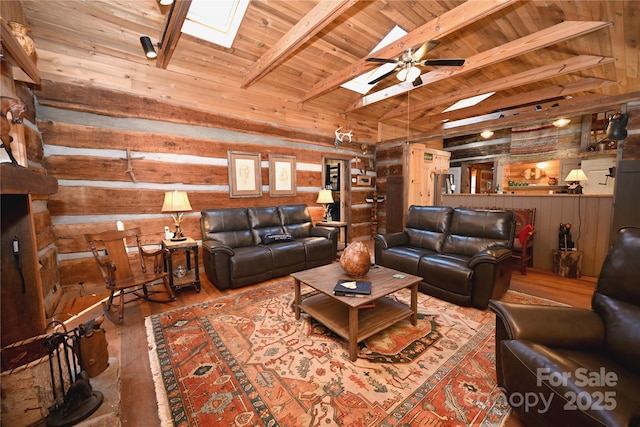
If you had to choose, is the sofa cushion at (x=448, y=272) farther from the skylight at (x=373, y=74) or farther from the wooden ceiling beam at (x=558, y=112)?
the wooden ceiling beam at (x=558, y=112)

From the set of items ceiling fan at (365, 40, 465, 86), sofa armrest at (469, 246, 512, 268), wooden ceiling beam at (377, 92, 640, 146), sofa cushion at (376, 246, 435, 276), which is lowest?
sofa cushion at (376, 246, 435, 276)

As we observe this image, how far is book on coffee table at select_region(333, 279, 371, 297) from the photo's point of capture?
78.7 inches

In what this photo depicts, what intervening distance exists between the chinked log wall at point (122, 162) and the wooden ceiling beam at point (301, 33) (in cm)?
103

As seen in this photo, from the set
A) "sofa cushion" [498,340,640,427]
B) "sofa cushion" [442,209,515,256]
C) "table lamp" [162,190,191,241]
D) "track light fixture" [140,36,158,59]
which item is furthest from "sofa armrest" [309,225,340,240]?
"track light fixture" [140,36,158,59]

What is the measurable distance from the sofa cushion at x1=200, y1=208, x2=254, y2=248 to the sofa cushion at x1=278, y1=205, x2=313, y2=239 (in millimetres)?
674

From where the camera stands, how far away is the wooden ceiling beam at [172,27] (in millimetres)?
2256

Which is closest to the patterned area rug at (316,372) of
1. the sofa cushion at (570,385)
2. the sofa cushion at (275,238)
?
the sofa cushion at (570,385)

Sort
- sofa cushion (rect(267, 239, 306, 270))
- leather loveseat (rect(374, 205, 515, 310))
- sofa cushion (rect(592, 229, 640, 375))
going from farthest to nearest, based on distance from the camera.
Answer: sofa cushion (rect(267, 239, 306, 270))
leather loveseat (rect(374, 205, 515, 310))
sofa cushion (rect(592, 229, 640, 375))

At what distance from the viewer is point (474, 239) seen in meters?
3.21

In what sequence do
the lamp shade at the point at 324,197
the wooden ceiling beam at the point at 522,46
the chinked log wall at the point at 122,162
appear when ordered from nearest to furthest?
the wooden ceiling beam at the point at 522,46 < the chinked log wall at the point at 122,162 < the lamp shade at the point at 324,197

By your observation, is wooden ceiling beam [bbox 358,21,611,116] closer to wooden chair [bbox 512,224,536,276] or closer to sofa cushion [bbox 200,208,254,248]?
wooden chair [bbox 512,224,536,276]

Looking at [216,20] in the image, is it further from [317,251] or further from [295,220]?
[317,251]

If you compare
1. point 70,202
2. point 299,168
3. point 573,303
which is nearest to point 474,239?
point 573,303

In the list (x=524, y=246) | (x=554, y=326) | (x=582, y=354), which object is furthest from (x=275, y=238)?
(x=524, y=246)
